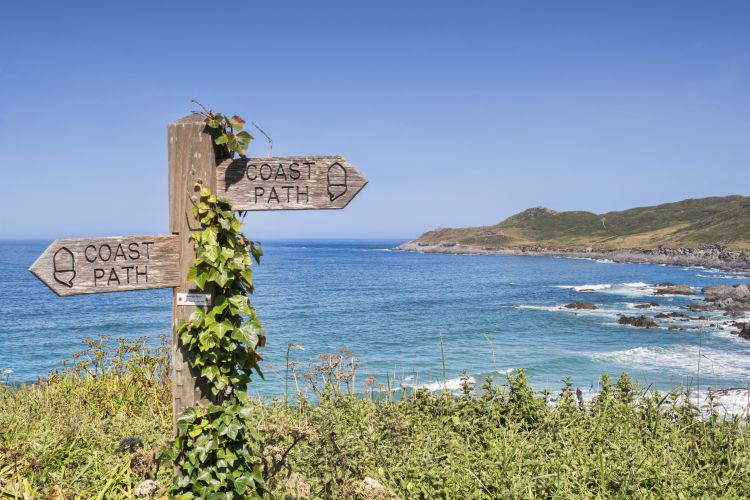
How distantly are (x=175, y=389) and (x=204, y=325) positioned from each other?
0.54 m

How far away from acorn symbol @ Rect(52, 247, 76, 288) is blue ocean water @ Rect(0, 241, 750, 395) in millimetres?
6196

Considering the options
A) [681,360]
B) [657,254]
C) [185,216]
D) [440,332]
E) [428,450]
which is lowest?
[681,360]

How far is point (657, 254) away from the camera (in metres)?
93.6

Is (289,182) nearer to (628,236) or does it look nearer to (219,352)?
(219,352)

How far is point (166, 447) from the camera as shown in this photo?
339 centimetres

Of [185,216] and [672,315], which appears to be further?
[672,315]

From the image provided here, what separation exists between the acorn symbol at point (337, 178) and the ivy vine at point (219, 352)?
64 cm

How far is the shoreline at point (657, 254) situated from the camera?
252 ft

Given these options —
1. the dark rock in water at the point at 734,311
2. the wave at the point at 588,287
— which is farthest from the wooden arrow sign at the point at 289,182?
the wave at the point at 588,287

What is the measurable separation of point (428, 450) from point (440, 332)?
9.04 meters

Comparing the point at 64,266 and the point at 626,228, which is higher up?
the point at 626,228

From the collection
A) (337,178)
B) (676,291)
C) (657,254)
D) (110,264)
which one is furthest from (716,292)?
(657,254)

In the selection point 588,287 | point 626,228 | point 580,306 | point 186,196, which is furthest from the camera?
point 626,228

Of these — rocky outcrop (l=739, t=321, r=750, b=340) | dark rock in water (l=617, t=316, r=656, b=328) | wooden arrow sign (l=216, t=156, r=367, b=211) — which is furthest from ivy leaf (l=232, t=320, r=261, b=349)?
dark rock in water (l=617, t=316, r=656, b=328)
